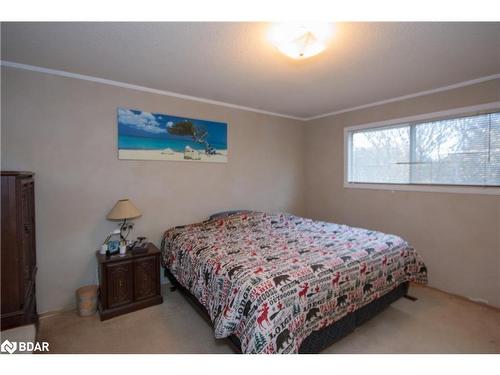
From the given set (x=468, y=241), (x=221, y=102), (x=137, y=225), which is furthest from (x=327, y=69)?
(x=137, y=225)

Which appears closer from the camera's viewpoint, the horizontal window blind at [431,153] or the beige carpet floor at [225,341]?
the beige carpet floor at [225,341]

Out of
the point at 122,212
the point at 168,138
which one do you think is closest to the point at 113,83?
the point at 168,138

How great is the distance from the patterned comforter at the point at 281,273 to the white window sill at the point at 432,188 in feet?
3.17

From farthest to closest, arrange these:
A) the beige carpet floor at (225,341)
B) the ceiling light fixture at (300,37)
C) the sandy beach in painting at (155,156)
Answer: the sandy beach in painting at (155,156) < the beige carpet floor at (225,341) < the ceiling light fixture at (300,37)

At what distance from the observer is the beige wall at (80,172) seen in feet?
7.39

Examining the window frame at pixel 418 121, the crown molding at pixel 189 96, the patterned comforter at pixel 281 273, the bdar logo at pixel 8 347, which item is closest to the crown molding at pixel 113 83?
the crown molding at pixel 189 96

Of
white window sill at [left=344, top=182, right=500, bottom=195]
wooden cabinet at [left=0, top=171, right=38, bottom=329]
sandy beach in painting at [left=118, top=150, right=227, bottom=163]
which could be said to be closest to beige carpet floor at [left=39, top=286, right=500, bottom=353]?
wooden cabinet at [left=0, top=171, right=38, bottom=329]

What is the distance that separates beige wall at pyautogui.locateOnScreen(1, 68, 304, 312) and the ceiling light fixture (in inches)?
68.8

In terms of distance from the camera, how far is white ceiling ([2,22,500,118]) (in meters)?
1.66

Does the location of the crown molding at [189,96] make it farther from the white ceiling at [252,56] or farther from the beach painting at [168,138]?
the beach painting at [168,138]

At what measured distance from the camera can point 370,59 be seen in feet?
6.87

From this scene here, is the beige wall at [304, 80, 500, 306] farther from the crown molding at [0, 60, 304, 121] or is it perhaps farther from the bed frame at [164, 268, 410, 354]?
the crown molding at [0, 60, 304, 121]

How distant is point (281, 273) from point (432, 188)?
242 centimetres
